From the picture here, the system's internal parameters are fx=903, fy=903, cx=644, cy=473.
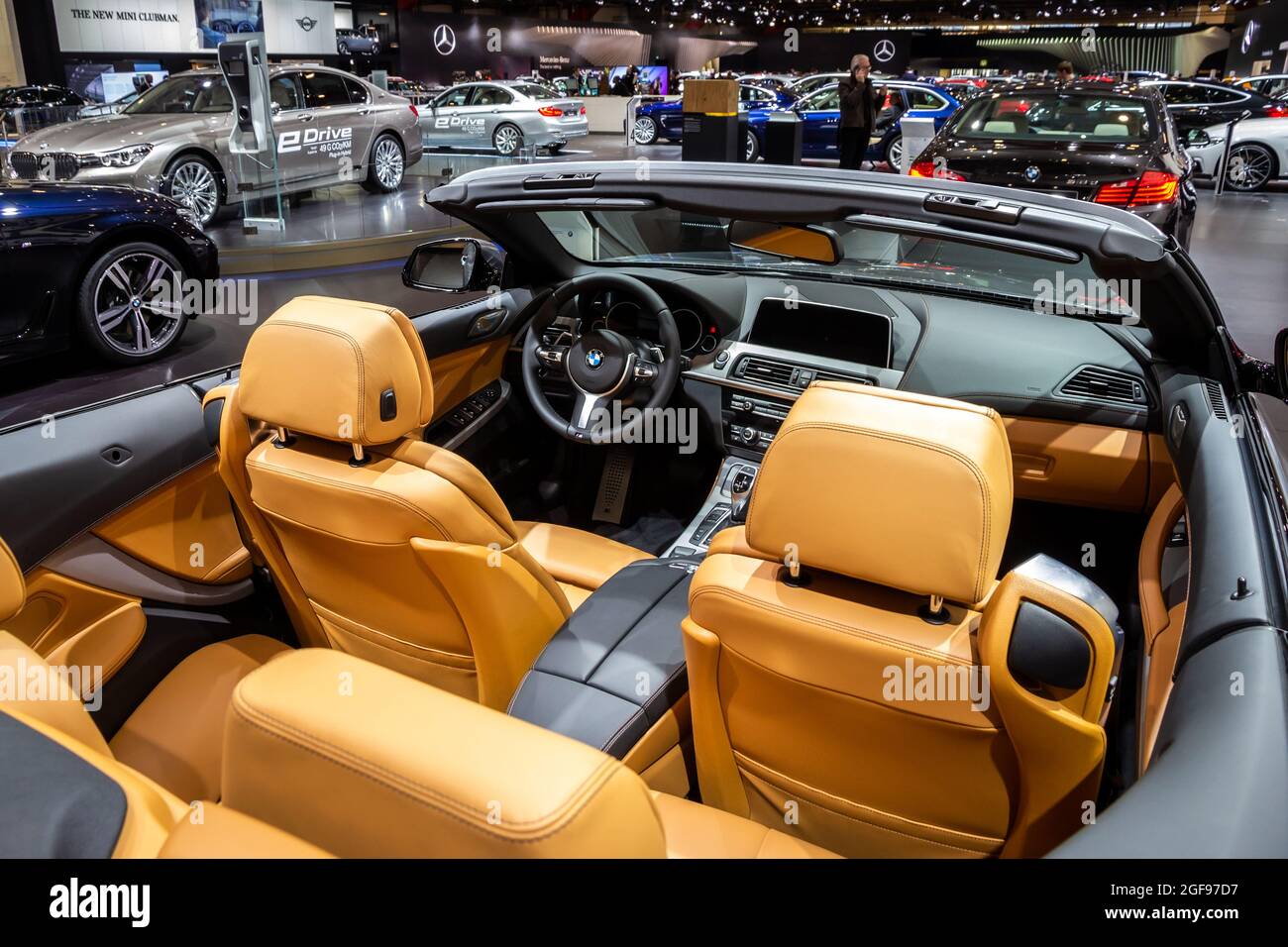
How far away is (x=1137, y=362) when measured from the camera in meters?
2.57

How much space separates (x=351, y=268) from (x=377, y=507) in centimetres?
670

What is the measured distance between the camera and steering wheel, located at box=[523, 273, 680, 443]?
9.71 feet

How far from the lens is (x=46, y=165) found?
7.12 meters

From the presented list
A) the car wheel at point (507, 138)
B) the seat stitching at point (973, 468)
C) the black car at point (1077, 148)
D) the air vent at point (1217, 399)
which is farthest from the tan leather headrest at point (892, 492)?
the car wheel at point (507, 138)

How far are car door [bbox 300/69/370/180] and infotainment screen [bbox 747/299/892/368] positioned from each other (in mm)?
7782

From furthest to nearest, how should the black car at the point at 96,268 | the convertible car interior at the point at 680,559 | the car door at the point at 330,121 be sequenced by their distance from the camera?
the car door at the point at 330,121
the black car at the point at 96,268
the convertible car interior at the point at 680,559

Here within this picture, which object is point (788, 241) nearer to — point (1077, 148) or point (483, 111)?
point (1077, 148)

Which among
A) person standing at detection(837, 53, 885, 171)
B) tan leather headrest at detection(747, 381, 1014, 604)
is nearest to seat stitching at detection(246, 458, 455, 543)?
tan leather headrest at detection(747, 381, 1014, 604)

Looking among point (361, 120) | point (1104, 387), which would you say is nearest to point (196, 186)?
point (361, 120)

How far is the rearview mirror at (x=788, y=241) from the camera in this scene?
9.22ft

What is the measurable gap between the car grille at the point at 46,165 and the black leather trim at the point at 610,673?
7127 millimetres

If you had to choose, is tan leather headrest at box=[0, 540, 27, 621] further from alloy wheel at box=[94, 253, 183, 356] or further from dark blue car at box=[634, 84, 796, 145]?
dark blue car at box=[634, 84, 796, 145]

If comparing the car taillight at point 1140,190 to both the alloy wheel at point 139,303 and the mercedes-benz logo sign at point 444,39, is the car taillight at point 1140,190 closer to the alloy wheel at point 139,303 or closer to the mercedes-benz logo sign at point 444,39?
the alloy wheel at point 139,303

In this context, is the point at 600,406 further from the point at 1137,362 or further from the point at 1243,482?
the point at 1243,482
